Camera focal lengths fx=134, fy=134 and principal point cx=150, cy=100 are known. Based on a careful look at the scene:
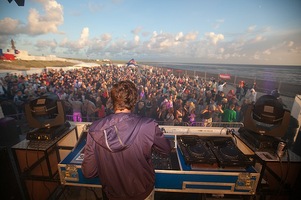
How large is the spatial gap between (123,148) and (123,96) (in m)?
0.36

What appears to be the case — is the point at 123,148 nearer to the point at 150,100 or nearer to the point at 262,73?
the point at 150,100

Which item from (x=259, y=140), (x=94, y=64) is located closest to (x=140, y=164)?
(x=259, y=140)

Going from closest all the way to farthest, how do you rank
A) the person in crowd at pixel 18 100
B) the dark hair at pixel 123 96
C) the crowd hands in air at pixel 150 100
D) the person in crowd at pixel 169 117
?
the dark hair at pixel 123 96 < the person in crowd at pixel 169 117 < the crowd hands in air at pixel 150 100 < the person in crowd at pixel 18 100

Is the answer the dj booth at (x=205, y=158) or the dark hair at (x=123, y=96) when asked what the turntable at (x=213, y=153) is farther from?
the dark hair at (x=123, y=96)

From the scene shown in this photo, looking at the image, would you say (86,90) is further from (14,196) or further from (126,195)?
(126,195)

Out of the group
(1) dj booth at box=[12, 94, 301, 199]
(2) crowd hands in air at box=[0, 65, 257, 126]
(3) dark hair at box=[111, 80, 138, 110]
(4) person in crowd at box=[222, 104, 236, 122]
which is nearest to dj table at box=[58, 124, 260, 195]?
(1) dj booth at box=[12, 94, 301, 199]

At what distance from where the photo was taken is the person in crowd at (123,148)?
0.86m

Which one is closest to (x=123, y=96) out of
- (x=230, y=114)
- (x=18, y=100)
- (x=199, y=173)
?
(x=199, y=173)

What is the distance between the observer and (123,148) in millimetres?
859

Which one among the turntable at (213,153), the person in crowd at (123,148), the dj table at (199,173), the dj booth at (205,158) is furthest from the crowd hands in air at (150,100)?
the person in crowd at (123,148)

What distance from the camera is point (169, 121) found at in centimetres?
366

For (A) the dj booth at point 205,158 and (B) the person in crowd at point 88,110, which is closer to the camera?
(A) the dj booth at point 205,158

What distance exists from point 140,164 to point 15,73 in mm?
9769

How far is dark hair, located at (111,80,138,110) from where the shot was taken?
99 centimetres
